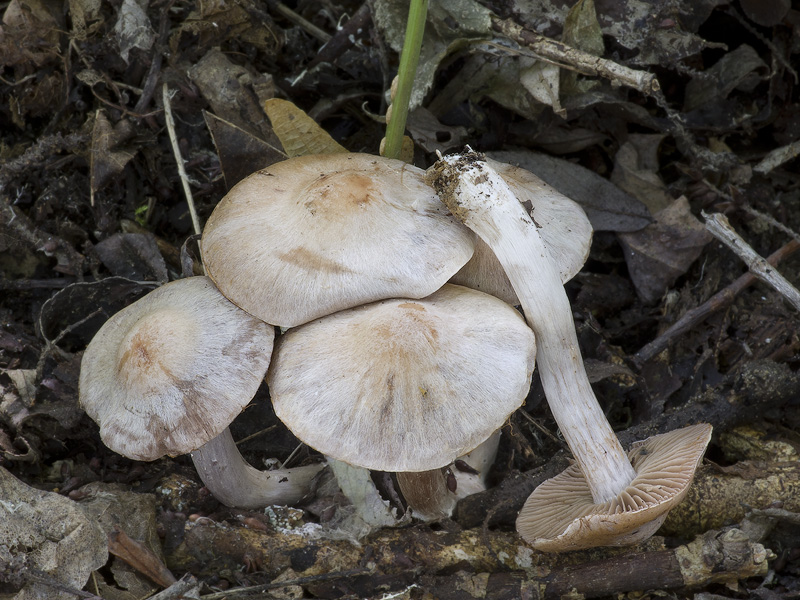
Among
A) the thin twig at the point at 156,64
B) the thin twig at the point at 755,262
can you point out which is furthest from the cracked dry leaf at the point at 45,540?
the thin twig at the point at 755,262

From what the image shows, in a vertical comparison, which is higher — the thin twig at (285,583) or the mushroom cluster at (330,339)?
the mushroom cluster at (330,339)

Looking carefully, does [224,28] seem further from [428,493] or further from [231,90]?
[428,493]

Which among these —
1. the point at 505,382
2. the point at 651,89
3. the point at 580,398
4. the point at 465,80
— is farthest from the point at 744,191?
the point at 505,382

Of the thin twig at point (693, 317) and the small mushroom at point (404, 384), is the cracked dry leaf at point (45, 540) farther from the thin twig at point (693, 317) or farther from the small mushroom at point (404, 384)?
the thin twig at point (693, 317)

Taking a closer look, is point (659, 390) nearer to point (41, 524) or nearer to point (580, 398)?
point (580, 398)

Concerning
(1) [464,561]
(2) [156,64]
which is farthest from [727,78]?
(2) [156,64]

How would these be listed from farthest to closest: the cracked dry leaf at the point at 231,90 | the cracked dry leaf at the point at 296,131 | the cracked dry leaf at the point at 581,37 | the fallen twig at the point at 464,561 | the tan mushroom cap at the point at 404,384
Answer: the cracked dry leaf at the point at 231,90 → the cracked dry leaf at the point at 581,37 → the cracked dry leaf at the point at 296,131 → the fallen twig at the point at 464,561 → the tan mushroom cap at the point at 404,384
